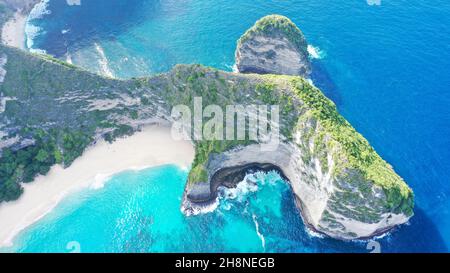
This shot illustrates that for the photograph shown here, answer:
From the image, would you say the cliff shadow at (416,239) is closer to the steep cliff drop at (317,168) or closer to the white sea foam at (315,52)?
the steep cliff drop at (317,168)

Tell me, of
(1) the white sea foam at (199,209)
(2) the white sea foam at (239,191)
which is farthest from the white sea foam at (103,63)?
(2) the white sea foam at (239,191)

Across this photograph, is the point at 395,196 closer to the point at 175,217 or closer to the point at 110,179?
the point at 175,217

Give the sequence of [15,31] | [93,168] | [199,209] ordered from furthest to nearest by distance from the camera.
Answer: [15,31]
[93,168]
[199,209]

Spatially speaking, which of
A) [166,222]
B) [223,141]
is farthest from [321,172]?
[166,222]

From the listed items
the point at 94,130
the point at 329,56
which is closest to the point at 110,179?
the point at 94,130

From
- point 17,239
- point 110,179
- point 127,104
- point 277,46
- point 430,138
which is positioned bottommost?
point 17,239

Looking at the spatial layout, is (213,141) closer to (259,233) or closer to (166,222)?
(166,222)
